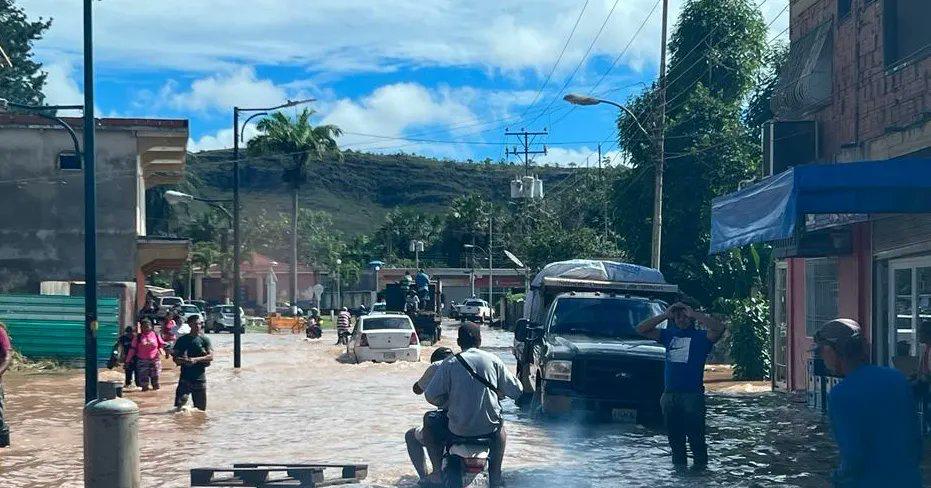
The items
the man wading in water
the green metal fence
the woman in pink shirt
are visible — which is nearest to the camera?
the man wading in water

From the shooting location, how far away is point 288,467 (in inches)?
432

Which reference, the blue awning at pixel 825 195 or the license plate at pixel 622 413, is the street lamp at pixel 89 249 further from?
the blue awning at pixel 825 195

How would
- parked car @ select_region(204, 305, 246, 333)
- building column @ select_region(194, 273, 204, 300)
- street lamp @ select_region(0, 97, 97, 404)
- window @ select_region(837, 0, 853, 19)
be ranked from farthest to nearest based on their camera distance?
building column @ select_region(194, 273, 204, 300), parked car @ select_region(204, 305, 246, 333), window @ select_region(837, 0, 853, 19), street lamp @ select_region(0, 97, 97, 404)

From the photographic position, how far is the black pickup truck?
15.7 metres

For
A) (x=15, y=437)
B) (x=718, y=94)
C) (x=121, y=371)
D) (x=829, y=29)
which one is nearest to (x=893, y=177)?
(x=829, y=29)

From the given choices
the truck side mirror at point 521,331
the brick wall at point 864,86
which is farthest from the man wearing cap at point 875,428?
the truck side mirror at point 521,331

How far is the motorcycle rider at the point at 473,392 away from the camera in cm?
938

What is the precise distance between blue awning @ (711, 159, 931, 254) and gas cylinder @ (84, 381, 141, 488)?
6.56 meters

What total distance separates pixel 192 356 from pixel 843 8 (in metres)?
11.5

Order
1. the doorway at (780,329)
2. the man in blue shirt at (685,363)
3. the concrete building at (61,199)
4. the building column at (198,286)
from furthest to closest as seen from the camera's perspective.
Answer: the building column at (198,286), the concrete building at (61,199), the doorway at (780,329), the man in blue shirt at (685,363)

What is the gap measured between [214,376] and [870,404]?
24713mm

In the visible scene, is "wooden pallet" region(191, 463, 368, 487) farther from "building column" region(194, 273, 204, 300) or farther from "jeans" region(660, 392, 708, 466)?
"building column" region(194, 273, 204, 300)

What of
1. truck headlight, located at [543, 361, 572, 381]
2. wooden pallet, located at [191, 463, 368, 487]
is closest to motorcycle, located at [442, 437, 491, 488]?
wooden pallet, located at [191, 463, 368, 487]

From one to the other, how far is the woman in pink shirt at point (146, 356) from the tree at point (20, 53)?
4500 cm
